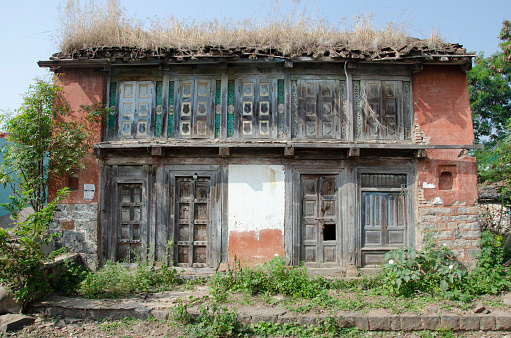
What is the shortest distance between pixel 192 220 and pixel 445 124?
5.94 m

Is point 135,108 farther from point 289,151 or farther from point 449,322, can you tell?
point 449,322

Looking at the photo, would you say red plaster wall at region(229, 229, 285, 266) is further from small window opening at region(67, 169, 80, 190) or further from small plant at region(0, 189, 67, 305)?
small window opening at region(67, 169, 80, 190)

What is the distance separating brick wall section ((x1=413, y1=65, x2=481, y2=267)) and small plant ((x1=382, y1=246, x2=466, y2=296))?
0.67 metres

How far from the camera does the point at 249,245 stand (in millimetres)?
7328

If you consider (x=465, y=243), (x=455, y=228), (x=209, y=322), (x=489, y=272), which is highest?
(x=455, y=228)

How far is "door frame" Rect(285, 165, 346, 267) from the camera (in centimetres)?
729

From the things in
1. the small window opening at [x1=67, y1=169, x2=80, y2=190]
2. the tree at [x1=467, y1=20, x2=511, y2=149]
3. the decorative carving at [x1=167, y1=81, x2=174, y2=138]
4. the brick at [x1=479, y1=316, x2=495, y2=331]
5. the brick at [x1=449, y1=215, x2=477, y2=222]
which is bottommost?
the brick at [x1=479, y1=316, x2=495, y2=331]

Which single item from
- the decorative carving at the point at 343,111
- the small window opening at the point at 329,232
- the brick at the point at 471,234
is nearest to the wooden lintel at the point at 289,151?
the decorative carving at the point at 343,111

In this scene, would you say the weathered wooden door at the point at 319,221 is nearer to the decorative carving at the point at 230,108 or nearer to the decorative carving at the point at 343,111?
the decorative carving at the point at 343,111

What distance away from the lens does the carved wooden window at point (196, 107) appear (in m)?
7.52

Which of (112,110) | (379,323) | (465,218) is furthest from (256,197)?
(465,218)

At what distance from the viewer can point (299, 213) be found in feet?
24.1

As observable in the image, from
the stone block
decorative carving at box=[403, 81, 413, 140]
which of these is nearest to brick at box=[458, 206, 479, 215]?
decorative carving at box=[403, 81, 413, 140]

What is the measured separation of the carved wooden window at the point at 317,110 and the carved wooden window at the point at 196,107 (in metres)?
1.88
